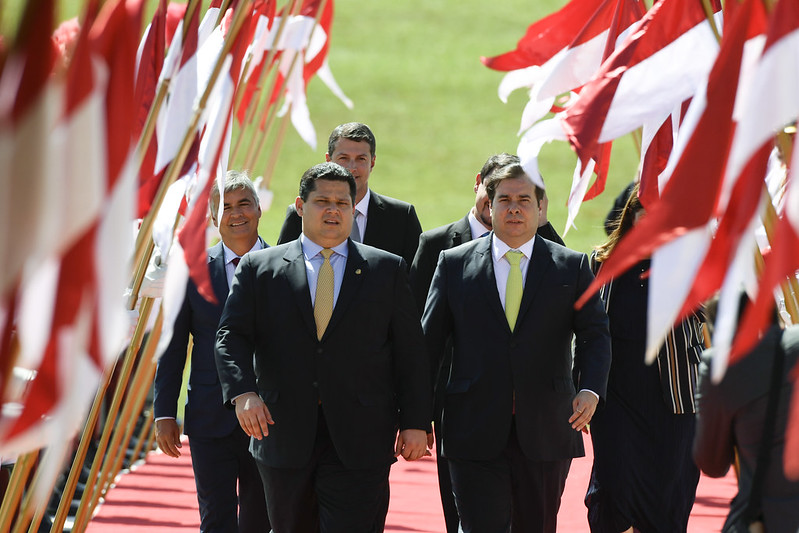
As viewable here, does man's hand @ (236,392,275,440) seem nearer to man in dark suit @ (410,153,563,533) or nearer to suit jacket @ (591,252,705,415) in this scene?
man in dark suit @ (410,153,563,533)

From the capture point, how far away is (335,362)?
4.83 metres

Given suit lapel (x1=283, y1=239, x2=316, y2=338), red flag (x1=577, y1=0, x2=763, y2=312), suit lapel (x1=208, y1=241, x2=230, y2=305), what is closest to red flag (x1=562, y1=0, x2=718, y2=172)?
red flag (x1=577, y1=0, x2=763, y2=312)

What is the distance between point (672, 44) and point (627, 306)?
65.3 inches

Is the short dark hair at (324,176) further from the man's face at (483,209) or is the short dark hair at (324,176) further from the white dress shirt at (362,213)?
the white dress shirt at (362,213)

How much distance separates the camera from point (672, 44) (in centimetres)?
421

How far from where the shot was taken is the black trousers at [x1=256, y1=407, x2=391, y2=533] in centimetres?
480

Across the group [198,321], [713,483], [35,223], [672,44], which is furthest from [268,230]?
[35,223]

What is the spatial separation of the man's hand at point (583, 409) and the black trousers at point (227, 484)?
1342 mm

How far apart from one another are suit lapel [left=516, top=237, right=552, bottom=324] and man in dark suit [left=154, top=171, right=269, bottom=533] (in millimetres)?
1169

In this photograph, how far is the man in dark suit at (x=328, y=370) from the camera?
15.8 feet

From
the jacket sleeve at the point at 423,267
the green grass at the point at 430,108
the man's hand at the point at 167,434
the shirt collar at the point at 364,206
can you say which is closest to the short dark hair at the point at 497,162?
the jacket sleeve at the point at 423,267

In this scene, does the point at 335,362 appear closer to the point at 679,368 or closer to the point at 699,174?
the point at 679,368

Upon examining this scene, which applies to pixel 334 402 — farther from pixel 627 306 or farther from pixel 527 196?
pixel 627 306

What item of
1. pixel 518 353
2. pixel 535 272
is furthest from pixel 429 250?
pixel 518 353
